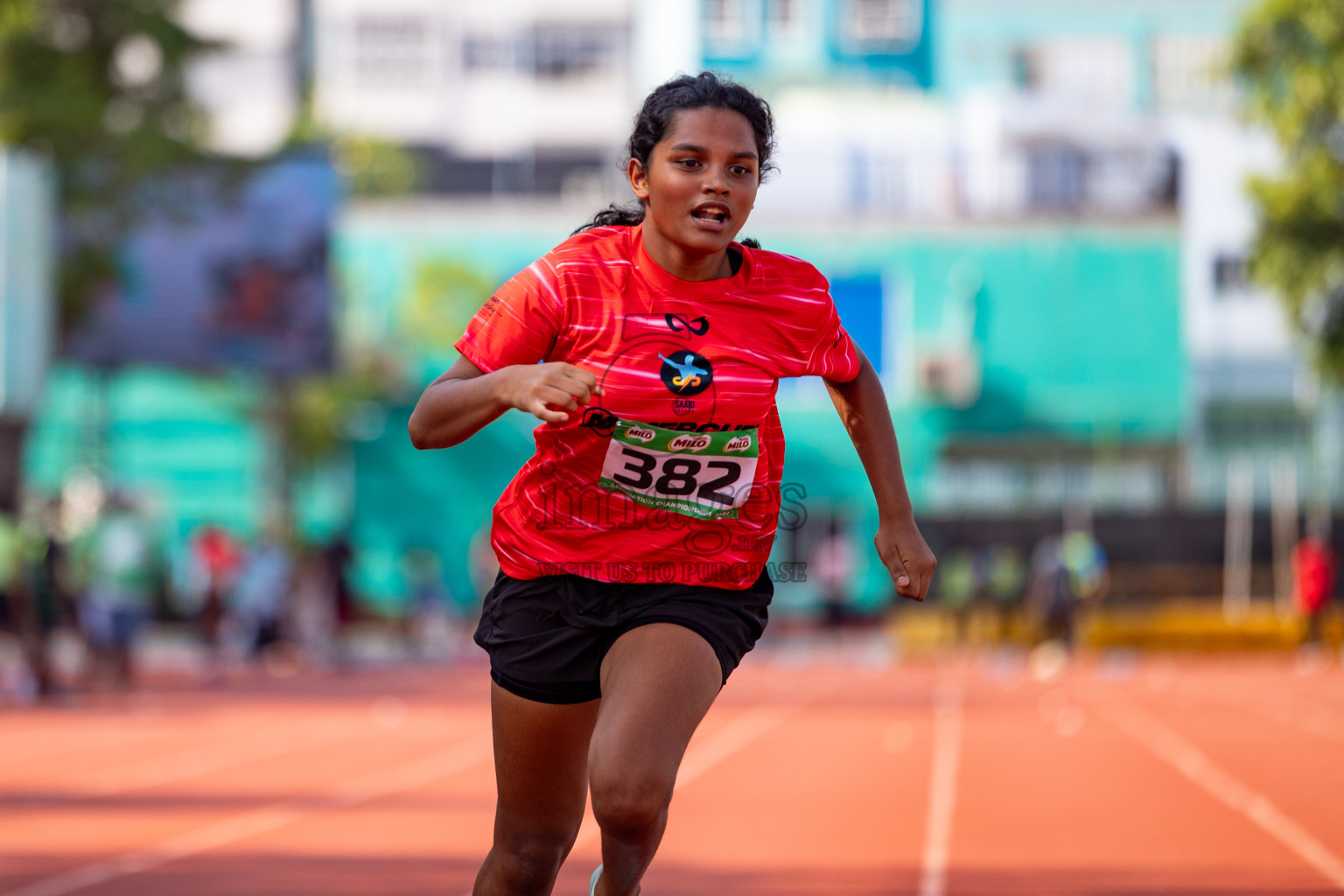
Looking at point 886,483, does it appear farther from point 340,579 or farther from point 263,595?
point 340,579

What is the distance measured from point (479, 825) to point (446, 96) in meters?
40.9

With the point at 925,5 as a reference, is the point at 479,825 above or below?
below

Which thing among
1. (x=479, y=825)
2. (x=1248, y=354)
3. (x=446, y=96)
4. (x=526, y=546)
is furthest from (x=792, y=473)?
(x=526, y=546)

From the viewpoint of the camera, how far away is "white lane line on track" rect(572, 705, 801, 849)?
9.82 meters

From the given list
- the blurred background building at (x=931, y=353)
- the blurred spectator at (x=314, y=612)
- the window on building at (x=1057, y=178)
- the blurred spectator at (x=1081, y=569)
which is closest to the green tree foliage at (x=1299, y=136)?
the blurred spectator at (x=1081, y=569)

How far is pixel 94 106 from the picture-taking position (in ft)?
71.7

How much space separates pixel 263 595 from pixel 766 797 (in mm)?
13308

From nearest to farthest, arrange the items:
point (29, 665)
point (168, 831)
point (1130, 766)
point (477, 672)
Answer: point (168, 831) < point (1130, 766) < point (29, 665) < point (477, 672)

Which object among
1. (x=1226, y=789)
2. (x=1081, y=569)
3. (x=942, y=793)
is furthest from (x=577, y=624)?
(x=1081, y=569)

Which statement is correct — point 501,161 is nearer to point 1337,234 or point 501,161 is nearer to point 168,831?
point 1337,234

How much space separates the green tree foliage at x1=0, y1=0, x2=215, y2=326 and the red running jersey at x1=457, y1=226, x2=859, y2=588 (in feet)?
62.0

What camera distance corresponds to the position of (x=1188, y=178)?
39.7m

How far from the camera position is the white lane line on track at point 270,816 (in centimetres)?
732

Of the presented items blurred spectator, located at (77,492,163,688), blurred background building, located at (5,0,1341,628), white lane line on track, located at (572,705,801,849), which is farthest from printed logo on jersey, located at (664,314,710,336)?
blurred background building, located at (5,0,1341,628)
